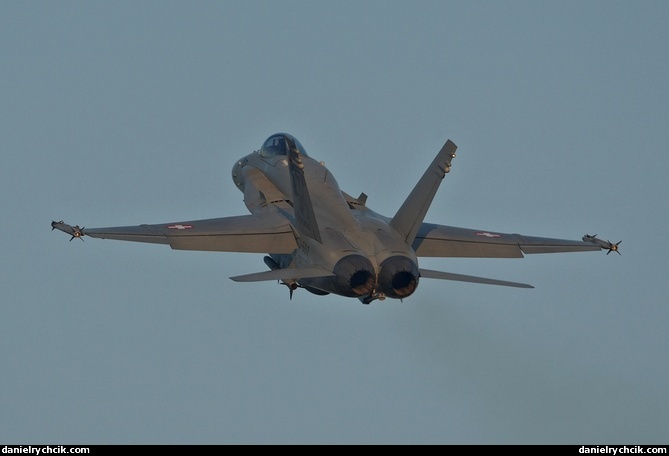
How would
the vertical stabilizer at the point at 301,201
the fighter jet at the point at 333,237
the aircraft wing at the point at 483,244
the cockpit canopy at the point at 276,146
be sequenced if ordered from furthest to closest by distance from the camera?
the cockpit canopy at the point at 276,146 < the aircraft wing at the point at 483,244 < the vertical stabilizer at the point at 301,201 < the fighter jet at the point at 333,237

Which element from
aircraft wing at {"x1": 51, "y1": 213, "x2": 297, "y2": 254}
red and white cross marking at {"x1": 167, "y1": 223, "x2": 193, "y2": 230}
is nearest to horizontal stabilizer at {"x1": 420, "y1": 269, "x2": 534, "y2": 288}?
aircraft wing at {"x1": 51, "y1": 213, "x2": 297, "y2": 254}

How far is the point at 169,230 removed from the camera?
51094 millimetres

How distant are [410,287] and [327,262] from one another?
2229 millimetres

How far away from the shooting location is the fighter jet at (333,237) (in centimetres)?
4772

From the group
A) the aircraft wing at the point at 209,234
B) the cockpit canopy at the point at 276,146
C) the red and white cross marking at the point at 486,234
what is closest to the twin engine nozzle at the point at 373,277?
the aircraft wing at the point at 209,234

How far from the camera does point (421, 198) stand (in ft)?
163

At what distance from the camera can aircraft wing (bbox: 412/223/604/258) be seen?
172ft

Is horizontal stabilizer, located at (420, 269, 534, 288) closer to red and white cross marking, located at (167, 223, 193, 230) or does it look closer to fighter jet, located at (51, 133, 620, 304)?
fighter jet, located at (51, 133, 620, 304)

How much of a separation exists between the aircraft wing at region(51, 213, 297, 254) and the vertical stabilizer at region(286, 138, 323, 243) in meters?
1.05

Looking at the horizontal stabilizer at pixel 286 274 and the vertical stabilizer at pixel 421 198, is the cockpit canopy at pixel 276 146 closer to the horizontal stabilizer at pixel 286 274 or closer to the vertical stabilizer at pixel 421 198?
the vertical stabilizer at pixel 421 198

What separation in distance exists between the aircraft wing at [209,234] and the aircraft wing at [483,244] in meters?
3.80
